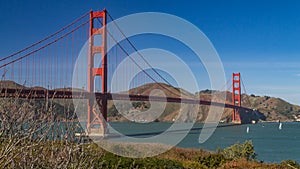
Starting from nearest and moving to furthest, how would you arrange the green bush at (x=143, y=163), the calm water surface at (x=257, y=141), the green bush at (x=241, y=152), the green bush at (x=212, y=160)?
the green bush at (x=143, y=163) → the green bush at (x=212, y=160) → the green bush at (x=241, y=152) → the calm water surface at (x=257, y=141)

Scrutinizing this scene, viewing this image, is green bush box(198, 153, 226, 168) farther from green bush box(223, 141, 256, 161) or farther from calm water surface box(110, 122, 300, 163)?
calm water surface box(110, 122, 300, 163)

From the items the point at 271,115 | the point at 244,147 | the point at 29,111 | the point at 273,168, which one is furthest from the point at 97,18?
the point at 271,115

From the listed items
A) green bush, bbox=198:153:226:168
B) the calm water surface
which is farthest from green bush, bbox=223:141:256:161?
the calm water surface

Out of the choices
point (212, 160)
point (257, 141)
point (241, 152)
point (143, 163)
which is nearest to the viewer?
point (143, 163)

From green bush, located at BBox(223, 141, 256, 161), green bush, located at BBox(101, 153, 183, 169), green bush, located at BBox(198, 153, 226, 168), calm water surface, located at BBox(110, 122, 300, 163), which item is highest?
green bush, located at BBox(101, 153, 183, 169)

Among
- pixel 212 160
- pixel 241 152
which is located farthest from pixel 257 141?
pixel 212 160

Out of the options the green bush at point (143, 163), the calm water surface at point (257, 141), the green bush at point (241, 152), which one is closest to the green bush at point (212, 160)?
the green bush at point (143, 163)

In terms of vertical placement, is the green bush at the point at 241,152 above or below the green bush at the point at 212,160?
below

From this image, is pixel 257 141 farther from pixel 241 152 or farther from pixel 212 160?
pixel 212 160

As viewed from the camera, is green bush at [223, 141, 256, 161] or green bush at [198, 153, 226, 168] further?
green bush at [223, 141, 256, 161]

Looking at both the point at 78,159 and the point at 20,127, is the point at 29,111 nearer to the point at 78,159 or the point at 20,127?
the point at 20,127

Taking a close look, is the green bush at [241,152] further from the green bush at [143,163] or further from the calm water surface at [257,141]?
the calm water surface at [257,141]
